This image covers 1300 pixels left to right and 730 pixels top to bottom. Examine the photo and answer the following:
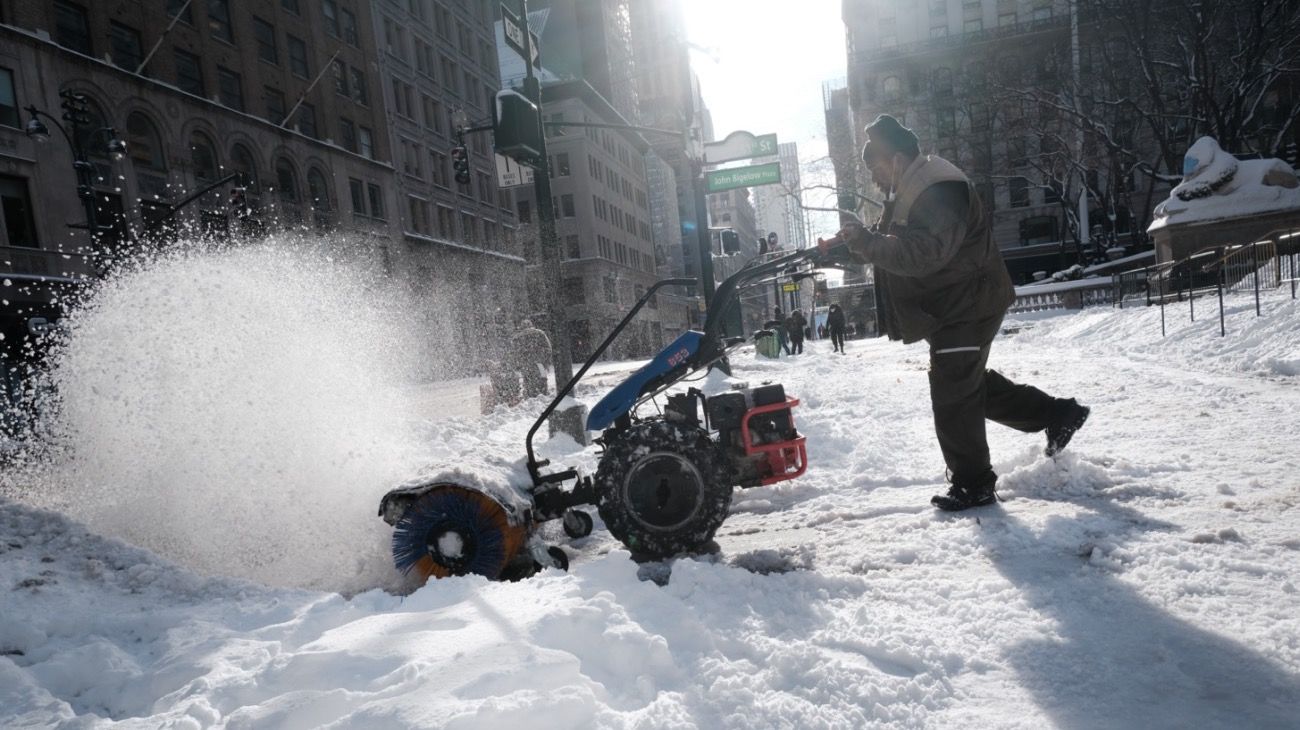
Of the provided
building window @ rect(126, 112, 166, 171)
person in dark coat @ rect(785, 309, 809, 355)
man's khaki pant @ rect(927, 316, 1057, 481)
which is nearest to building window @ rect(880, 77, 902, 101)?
person in dark coat @ rect(785, 309, 809, 355)

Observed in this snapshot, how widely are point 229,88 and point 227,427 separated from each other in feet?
115

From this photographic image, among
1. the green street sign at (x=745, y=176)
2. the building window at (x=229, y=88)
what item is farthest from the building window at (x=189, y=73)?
the green street sign at (x=745, y=176)

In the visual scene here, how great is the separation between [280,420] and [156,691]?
2.52 metres

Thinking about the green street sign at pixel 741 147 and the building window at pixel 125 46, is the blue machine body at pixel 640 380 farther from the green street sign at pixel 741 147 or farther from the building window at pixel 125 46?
the building window at pixel 125 46

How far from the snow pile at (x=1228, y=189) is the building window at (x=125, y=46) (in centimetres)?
3646

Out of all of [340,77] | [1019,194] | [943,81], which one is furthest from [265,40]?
[1019,194]

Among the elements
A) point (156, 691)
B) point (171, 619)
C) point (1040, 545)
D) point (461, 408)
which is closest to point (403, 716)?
point (156, 691)

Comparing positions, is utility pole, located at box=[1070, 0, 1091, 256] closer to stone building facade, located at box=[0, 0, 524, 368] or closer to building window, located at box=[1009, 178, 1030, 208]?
building window, located at box=[1009, 178, 1030, 208]

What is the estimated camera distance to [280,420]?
4.34m

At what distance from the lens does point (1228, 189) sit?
1670 centimetres

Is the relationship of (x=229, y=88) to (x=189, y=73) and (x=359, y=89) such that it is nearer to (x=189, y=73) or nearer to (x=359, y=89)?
(x=189, y=73)

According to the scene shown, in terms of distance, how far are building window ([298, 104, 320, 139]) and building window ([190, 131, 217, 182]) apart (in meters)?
6.19

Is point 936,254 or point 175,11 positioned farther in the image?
point 175,11

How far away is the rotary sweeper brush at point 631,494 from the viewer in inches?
126
